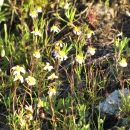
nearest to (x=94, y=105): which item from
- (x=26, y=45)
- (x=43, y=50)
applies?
(x=43, y=50)

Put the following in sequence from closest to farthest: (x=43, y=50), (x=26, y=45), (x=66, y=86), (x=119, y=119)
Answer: (x=119, y=119) → (x=66, y=86) → (x=43, y=50) → (x=26, y=45)

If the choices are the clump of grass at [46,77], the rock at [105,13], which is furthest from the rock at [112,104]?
the rock at [105,13]

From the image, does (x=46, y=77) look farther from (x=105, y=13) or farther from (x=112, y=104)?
(x=105, y=13)

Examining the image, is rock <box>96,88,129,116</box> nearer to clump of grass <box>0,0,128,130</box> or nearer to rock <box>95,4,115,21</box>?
clump of grass <box>0,0,128,130</box>

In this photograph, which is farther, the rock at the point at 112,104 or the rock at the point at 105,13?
the rock at the point at 105,13

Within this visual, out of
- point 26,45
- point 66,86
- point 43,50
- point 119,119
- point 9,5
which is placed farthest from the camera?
point 9,5

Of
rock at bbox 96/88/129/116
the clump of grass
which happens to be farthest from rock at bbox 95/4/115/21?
rock at bbox 96/88/129/116

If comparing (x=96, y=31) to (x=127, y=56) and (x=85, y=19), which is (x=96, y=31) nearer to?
(x=85, y=19)

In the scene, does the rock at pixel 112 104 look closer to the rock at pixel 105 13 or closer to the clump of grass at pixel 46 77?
the clump of grass at pixel 46 77
